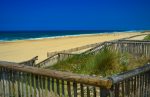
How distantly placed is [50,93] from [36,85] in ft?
1.29

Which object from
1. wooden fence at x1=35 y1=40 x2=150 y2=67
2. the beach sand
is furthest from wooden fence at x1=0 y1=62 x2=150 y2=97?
the beach sand

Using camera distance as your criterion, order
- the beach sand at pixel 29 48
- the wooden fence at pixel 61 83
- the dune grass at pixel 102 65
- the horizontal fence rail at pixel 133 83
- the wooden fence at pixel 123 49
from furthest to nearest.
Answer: the beach sand at pixel 29 48, the wooden fence at pixel 123 49, the dune grass at pixel 102 65, the horizontal fence rail at pixel 133 83, the wooden fence at pixel 61 83

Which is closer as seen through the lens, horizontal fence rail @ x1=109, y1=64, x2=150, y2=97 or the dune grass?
horizontal fence rail @ x1=109, y1=64, x2=150, y2=97

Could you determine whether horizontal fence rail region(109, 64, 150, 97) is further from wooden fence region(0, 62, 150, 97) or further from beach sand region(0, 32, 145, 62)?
beach sand region(0, 32, 145, 62)

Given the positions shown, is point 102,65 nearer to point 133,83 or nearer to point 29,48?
point 133,83

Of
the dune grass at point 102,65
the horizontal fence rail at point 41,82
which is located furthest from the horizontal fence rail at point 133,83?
the dune grass at point 102,65

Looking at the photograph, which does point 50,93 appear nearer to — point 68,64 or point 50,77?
point 50,77

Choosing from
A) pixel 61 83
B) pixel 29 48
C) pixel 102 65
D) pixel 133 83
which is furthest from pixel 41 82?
pixel 29 48

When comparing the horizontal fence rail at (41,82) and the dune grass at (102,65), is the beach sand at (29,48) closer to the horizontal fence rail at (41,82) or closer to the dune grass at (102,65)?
the dune grass at (102,65)

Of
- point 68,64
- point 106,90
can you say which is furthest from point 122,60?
point 106,90

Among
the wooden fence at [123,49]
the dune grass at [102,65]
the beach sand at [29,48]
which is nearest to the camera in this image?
the dune grass at [102,65]

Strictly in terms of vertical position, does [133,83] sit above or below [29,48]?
above

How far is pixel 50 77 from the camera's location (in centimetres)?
466

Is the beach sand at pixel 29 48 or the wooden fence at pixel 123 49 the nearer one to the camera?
the wooden fence at pixel 123 49
